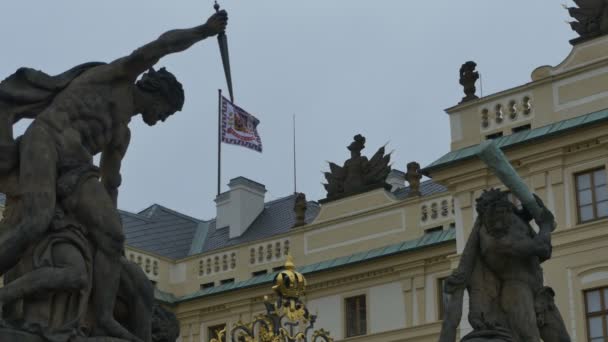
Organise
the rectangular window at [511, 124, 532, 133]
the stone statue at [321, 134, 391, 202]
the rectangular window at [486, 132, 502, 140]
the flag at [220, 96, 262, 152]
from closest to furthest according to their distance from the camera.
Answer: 1. the rectangular window at [511, 124, 532, 133]
2. the rectangular window at [486, 132, 502, 140]
3. the stone statue at [321, 134, 391, 202]
4. the flag at [220, 96, 262, 152]

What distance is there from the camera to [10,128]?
7.26 metres

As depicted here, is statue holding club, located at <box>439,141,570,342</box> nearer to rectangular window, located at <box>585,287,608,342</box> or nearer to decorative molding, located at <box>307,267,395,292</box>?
rectangular window, located at <box>585,287,608,342</box>

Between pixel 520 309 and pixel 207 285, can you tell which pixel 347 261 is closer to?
pixel 207 285

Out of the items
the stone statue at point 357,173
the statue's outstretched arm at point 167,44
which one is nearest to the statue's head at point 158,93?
the statue's outstretched arm at point 167,44

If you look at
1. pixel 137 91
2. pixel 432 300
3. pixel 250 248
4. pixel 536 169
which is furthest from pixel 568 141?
pixel 137 91

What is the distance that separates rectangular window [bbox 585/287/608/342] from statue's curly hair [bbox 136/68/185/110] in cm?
2252

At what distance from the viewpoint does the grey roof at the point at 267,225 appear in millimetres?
42250

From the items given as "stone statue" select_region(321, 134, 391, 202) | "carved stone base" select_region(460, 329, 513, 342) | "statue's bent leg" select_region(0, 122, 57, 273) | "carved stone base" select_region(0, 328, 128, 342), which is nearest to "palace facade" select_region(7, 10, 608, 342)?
"stone statue" select_region(321, 134, 391, 202)

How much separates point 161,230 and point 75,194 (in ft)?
126

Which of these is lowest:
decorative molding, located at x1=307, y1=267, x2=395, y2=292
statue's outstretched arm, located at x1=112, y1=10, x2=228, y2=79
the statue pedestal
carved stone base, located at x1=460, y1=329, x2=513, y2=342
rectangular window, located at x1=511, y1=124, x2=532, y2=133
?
the statue pedestal

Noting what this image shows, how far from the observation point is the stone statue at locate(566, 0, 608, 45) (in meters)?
31.8

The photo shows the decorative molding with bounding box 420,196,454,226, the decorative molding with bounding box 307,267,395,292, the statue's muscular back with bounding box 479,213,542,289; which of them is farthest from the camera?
the decorative molding with bounding box 307,267,395,292

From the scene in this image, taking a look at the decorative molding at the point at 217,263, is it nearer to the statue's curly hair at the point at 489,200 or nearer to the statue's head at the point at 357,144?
the statue's head at the point at 357,144

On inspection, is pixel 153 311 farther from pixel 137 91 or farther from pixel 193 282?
pixel 193 282
